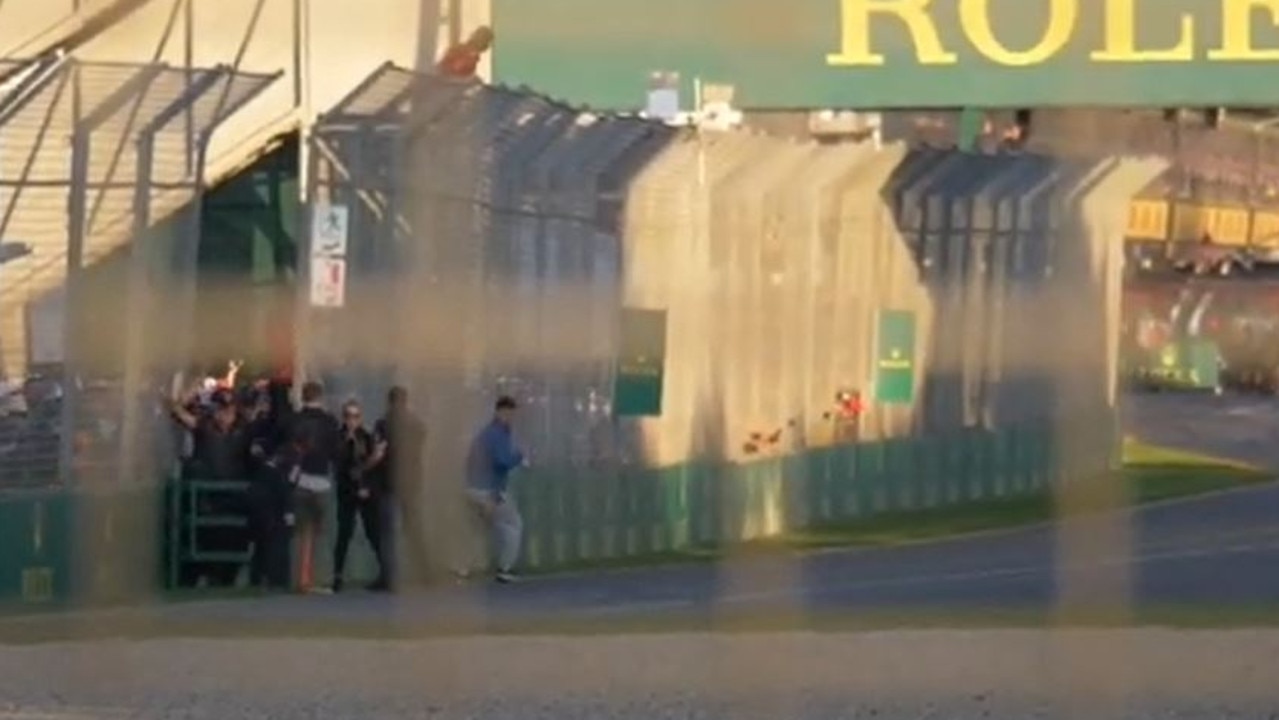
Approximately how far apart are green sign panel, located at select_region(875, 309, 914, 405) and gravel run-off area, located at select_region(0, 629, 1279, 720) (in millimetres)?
1337

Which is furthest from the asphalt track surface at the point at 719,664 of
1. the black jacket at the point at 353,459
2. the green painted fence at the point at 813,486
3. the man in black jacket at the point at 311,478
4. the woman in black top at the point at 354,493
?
the man in black jacket at the point at 311,478

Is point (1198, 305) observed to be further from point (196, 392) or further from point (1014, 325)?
point (196, 392)

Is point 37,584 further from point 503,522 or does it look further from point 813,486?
point 813,486

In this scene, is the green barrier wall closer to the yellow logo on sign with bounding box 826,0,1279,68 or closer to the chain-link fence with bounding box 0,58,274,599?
the chain-link fence with bounding box 0,58,274,599

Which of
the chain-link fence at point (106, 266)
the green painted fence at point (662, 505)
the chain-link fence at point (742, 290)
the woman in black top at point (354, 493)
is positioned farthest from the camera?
the woman in black top at point (354, 493)

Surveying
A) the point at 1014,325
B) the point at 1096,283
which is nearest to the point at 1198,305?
the point at 1096,283

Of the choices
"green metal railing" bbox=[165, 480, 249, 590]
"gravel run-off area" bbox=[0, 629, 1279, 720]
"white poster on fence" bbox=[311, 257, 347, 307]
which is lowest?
"gravel run-off area" bbox=[0, 629, 1279, 720]

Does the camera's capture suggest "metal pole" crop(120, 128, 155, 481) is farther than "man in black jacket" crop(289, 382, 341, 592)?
No

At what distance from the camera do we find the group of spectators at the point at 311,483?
8859 millimetres

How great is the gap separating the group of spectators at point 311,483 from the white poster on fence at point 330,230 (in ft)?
2.08

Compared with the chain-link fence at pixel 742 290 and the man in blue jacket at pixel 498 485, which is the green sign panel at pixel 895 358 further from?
the man in blue jacket at pixel 498 485

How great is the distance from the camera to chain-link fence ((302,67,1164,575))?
381cm

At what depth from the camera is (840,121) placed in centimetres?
654

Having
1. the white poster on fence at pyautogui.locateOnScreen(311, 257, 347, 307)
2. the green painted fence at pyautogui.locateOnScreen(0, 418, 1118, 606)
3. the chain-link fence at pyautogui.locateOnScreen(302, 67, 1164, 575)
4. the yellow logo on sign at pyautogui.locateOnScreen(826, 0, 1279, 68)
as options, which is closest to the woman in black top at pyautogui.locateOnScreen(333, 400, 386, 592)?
the green painted fence at pyautogui.locateOnScreen(0, 418, 1118, 606)
